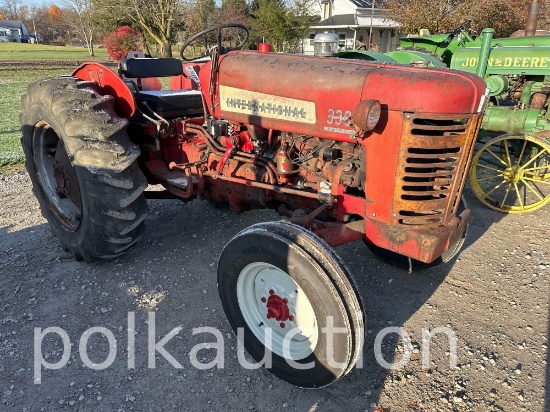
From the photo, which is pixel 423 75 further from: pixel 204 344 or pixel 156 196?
pixel 156 196

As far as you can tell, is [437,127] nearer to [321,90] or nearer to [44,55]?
[321,90]

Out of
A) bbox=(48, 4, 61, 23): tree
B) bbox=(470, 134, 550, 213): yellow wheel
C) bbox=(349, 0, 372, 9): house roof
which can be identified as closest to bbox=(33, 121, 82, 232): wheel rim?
bbox=(470, 134, 550, 213): yellow wheel

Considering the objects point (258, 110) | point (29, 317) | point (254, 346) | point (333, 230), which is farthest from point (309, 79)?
point (29, 317)

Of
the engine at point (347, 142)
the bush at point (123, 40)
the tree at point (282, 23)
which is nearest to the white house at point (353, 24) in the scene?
the tree at point (282, 23)

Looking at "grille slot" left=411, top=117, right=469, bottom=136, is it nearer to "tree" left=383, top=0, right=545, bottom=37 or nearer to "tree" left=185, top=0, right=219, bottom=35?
"tree" left=383, top=0, right=545, bottom=37

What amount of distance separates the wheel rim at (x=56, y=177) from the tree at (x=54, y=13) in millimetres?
100925

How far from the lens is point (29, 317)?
3018 millimetres

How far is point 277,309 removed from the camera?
8.25ft

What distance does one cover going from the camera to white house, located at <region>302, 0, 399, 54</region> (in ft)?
92.4

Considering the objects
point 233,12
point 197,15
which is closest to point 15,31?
point 233,12

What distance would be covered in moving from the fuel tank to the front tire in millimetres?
743

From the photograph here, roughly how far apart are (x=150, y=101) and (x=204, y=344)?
7.50 feet

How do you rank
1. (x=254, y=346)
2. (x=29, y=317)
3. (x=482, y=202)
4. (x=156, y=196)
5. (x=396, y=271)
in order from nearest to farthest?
1. (x=254, y=346)
2. (x=29, y=317)
3. (x=396, y=271)
4. (x=156, y=196)
5. (x=482, y=202)

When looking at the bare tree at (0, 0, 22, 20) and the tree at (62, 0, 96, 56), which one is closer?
the tree at (62, 0, 96, 56)
